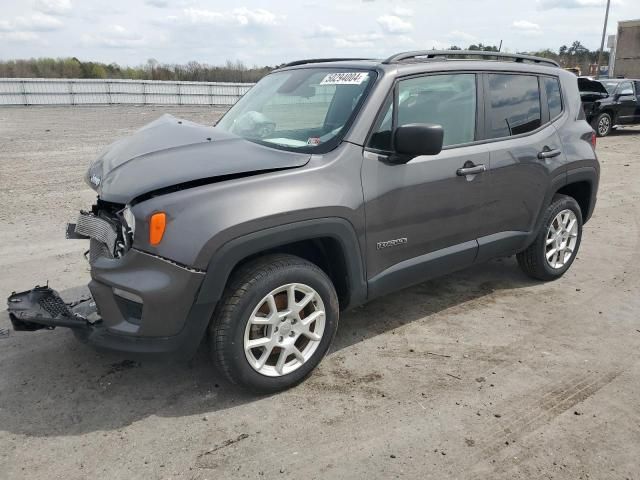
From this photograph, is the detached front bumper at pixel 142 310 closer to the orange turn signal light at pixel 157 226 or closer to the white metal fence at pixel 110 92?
the orange turn signal light at pixel 157 226

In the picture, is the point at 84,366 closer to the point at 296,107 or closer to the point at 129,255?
the point at 129,255

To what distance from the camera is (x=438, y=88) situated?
395 cm

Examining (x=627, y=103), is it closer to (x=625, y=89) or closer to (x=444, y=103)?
(x=625, y=89)

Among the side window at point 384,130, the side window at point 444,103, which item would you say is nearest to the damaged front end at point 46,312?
the side window at point 384,130

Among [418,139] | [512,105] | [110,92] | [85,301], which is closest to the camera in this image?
[418,139]

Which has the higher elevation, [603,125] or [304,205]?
[304,205]

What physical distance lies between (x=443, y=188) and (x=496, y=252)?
92 centimetres

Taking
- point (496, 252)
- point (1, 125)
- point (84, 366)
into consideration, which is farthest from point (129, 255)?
point (1, 125)

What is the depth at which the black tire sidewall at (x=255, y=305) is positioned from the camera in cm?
304

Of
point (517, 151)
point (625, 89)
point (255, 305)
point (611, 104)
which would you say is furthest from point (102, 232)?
point (625, 89)

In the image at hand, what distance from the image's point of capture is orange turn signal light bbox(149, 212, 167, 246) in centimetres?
284

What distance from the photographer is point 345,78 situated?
381 cm

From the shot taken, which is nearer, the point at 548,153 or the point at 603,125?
the point at 548,153

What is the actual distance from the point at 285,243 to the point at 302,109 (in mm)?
1211
